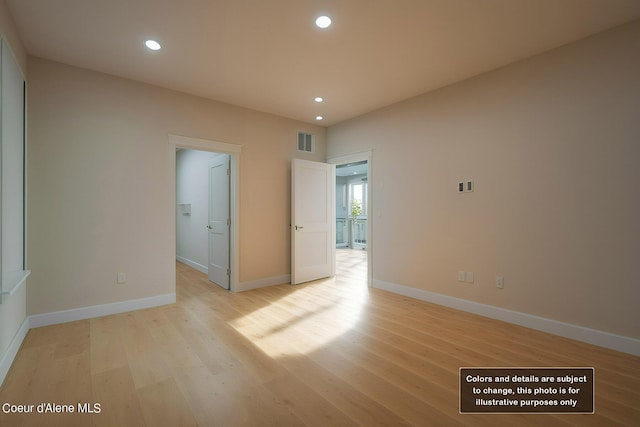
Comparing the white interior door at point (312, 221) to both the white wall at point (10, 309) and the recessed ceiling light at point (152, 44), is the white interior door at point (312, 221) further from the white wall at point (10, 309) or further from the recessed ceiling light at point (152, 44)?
the white wall at point (10, 309)

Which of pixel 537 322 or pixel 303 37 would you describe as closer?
pixel 303 37

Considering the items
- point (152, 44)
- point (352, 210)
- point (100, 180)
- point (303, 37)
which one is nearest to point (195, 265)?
point (100, 180)

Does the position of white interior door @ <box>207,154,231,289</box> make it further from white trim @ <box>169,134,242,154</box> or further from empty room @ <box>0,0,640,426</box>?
white trim @ <box>169,134,242,154</box>

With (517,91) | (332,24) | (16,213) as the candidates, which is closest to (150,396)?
(16,213)

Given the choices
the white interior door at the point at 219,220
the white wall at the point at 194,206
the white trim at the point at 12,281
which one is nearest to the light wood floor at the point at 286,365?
the white trim at the point at 12,281

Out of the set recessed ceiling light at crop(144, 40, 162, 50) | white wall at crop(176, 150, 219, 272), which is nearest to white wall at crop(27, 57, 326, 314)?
recessed ceiling light at crop(144, 40, 162, 50)

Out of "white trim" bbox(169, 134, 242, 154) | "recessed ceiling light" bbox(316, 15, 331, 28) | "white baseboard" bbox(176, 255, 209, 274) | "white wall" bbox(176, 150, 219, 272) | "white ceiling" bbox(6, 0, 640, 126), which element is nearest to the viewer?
"white ceiling" bbox(6, 0, 640, 126)

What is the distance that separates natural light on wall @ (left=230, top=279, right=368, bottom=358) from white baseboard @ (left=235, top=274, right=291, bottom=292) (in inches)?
27.1

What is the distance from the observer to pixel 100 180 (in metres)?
3.38

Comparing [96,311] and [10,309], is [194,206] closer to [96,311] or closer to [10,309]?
[96,311]

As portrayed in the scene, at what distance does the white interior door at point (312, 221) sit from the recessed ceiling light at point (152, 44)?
247 cm

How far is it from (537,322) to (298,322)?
98.8 inches

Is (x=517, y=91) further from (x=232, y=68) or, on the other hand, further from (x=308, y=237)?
(x=308, y=237)

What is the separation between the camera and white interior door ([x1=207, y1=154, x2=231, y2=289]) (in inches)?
185
